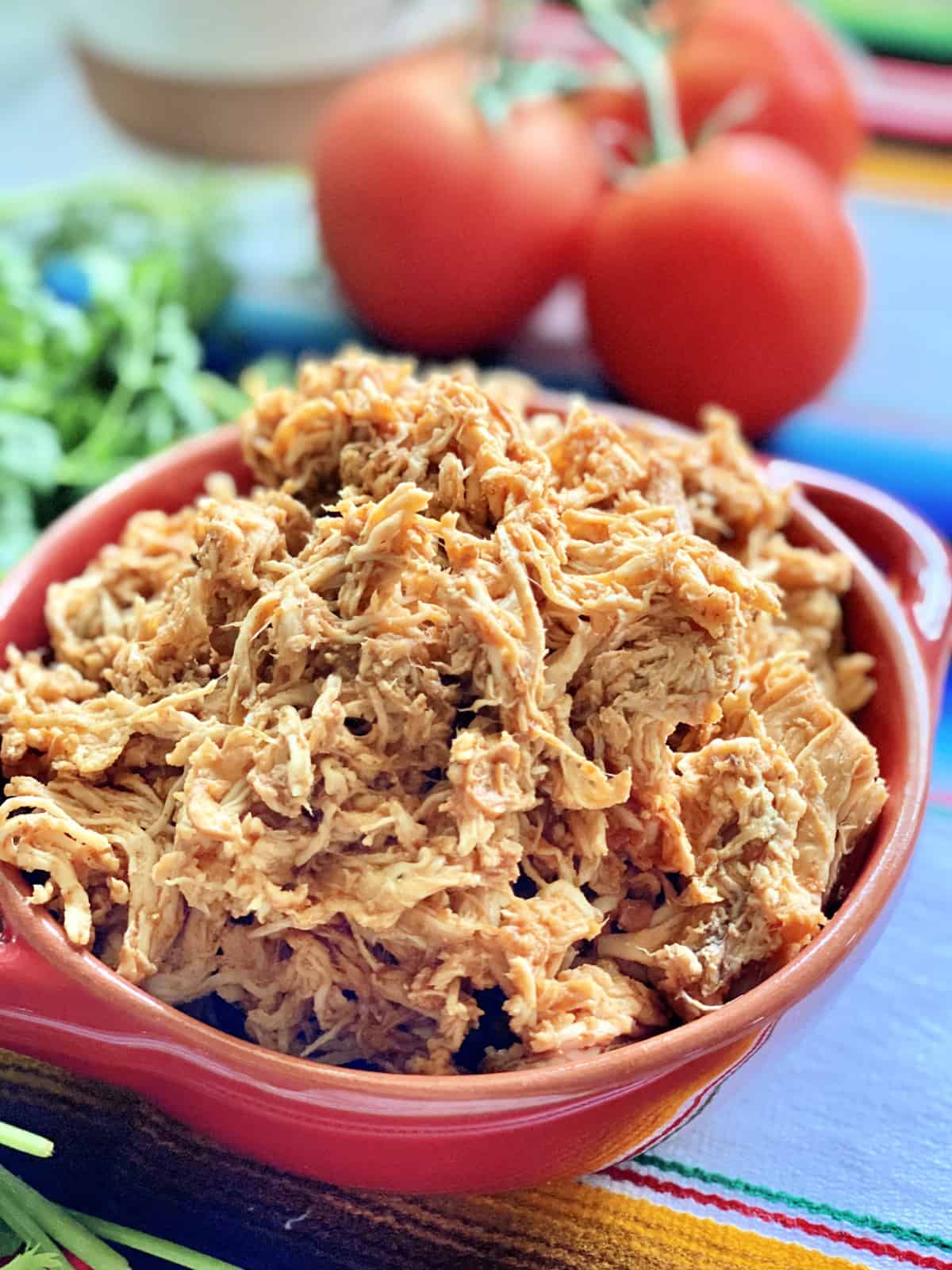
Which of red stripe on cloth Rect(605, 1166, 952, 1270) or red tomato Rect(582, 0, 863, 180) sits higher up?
red tomato Rect(582, 0, 863, 180)

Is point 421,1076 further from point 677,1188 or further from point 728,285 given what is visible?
point 728,285

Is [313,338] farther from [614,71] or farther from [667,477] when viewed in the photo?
[667,477]

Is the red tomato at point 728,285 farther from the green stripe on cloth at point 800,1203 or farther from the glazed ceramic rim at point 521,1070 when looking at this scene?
the green stripe on cloth at point 800,1203

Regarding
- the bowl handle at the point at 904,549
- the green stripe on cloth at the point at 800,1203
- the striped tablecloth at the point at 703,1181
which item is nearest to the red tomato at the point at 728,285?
the bowl handle at the point at 904,549

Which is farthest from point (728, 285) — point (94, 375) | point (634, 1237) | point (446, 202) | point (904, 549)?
point (634, 1237)

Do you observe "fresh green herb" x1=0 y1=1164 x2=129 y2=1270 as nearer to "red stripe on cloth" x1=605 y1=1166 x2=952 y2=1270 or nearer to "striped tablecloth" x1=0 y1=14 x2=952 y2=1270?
"striped tablecloth" x1=0 y1=14 x2=952 y2=1270

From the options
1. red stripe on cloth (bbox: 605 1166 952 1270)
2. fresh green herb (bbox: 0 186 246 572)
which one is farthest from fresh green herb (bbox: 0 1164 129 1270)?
fresh green herb (bbox: 0 186 246 572)
